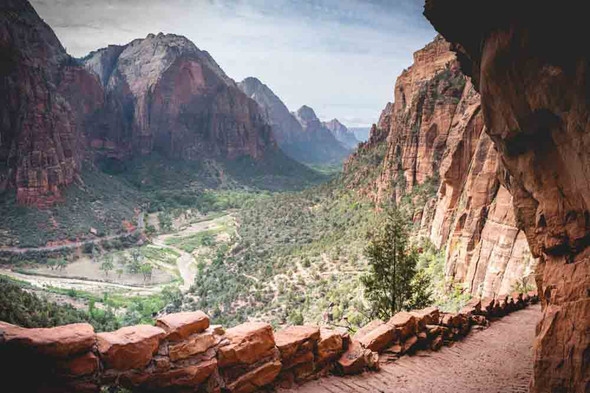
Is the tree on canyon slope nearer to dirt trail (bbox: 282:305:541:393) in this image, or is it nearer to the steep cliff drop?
dirt trail (bbox: 282:305:541:393)

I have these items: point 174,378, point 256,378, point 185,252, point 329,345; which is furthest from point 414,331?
point 185,252

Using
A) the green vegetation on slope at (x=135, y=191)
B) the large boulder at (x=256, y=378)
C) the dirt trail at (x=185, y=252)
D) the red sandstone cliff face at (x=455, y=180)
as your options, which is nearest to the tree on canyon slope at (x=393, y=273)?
the red sandstone cliff face at (x=455, y=180)

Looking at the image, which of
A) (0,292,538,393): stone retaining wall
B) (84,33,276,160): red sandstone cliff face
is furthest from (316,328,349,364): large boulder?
(84,33,276,160): red sandstone cliff face

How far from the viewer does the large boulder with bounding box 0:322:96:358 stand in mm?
4363

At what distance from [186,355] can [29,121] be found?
331 feet

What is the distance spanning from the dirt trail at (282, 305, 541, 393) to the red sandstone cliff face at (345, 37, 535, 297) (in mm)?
5514

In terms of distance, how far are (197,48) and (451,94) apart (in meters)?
185

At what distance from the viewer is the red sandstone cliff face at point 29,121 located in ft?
250

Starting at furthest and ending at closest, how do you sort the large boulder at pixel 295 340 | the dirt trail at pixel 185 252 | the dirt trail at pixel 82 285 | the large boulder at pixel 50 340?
1. the dirt trail at pixel 185 252
2. the dirt trail at pixel 82 285
3. the large boulder at pixel 295 340
4. the large boulder at pixel 50 340

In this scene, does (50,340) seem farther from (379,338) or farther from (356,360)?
(379,338)

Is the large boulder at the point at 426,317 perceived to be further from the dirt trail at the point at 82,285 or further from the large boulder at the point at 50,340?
the dirt trail at the point at 82,285

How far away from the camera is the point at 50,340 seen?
4.63 metres

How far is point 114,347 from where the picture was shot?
5.13 metres

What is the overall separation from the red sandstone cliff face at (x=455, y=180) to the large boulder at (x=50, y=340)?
11.2 meters
